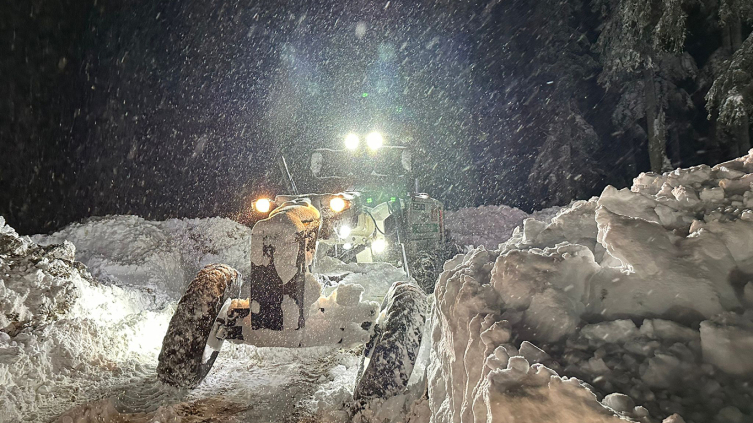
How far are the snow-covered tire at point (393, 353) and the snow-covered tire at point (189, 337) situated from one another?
54.2 inches

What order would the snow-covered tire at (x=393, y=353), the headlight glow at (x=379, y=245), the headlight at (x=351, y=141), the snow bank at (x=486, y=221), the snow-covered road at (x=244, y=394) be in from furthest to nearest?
the snow bank at (x=486, y=221) → the headlight glow at (x=379, y=245) → the headlight at (x=351, y=141) → the snow-covered road at (x=244, y=394) → the snow-covered tire at (x=393, y=353)

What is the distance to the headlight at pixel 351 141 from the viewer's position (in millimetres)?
6270

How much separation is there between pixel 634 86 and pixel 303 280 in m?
17.2

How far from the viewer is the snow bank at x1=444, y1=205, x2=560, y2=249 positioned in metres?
Result: 15.0

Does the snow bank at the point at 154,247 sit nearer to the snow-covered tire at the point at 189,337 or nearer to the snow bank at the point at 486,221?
the snow-covered tire at the point at 189,337

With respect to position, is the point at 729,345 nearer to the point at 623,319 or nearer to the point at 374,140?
the point at 623,319

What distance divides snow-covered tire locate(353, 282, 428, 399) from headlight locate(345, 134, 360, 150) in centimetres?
367

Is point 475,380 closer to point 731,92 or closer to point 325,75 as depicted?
point 731,92

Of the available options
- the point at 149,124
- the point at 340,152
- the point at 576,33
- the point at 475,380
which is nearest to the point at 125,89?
the point at 149,124

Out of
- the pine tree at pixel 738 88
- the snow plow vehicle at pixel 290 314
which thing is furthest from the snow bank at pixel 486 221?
the snow plow vehicle at pixel 290 314

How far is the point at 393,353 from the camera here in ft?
9.34

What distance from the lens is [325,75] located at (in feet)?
52.9

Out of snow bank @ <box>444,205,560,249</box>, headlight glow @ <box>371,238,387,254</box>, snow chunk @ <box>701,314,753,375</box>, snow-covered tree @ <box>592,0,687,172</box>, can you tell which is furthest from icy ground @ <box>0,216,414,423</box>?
snow-covered tree @ <box>592,0,687,172</box>

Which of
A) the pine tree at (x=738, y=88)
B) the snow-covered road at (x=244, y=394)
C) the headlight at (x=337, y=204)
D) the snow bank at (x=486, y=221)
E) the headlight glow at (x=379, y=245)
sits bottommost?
the snow-covered road at (x=244, y=394)
